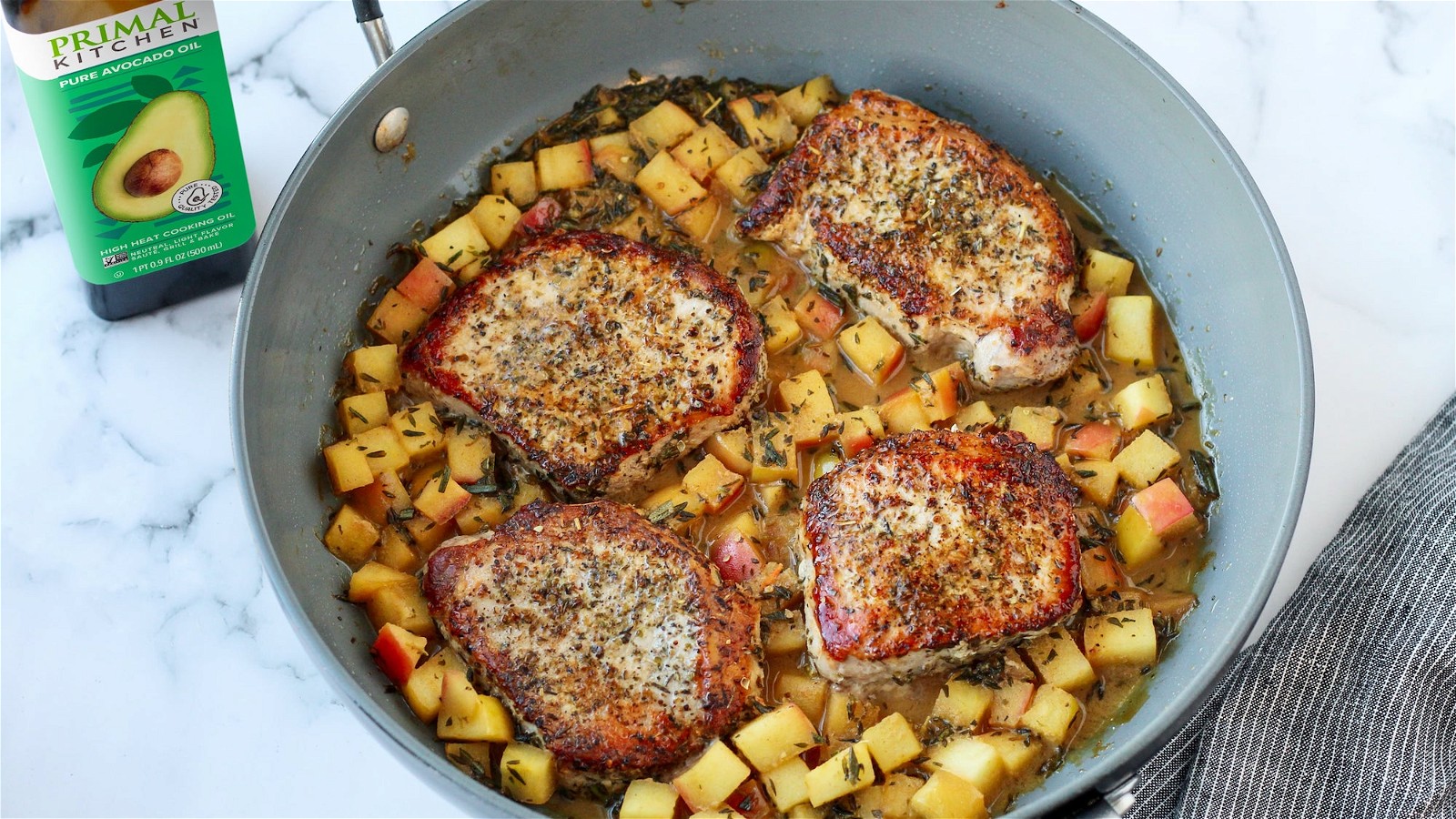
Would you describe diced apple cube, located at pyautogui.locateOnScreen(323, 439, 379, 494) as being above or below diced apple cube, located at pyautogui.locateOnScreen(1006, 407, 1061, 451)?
below

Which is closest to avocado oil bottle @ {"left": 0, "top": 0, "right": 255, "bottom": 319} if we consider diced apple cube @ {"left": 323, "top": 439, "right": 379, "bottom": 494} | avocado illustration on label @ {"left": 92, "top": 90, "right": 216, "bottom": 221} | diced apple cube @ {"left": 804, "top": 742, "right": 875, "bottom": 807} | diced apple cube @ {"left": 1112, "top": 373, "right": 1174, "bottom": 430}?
avocado illustration on label @ {"left": 92, "top": 90, "right": 216, "bottom": 221}

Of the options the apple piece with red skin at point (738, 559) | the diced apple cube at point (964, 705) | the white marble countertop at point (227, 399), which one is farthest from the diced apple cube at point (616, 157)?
the diced apple cube at point (964, 705)

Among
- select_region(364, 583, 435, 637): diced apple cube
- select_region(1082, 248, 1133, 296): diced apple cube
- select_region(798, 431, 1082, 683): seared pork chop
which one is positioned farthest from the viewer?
select_region(1082, 248, 1133, 296): diced apple cube

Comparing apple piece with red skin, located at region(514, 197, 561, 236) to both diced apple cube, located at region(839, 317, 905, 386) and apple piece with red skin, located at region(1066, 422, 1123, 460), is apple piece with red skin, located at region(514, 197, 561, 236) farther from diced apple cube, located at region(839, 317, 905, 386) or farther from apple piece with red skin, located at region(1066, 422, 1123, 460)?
apple piece with red skin, located at region(1066, 422, 1123, 460)

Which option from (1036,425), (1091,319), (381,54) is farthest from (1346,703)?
(381,54)

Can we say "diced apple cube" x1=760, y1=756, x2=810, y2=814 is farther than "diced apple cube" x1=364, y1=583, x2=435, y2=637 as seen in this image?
No

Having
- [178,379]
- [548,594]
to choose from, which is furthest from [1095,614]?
[178,379]

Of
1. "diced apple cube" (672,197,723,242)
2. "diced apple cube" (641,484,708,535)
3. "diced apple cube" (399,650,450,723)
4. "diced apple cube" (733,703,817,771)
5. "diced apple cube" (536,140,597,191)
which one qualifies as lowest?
"diced apple cube" (399,650,450,723)
